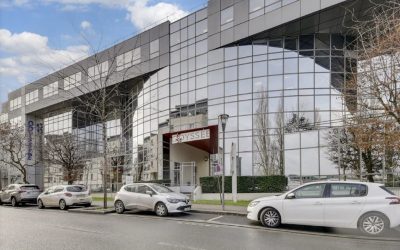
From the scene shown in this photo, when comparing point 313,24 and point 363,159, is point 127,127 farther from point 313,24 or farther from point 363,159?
point 363,159

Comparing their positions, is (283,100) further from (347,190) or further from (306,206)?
(347,190)

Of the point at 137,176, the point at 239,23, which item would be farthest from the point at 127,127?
the point at 239,23

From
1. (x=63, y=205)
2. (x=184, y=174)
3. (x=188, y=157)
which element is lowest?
(x=63, y=205)

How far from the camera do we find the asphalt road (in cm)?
1070

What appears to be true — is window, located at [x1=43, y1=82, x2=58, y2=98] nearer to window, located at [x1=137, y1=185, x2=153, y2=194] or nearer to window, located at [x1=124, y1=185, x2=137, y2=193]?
window, located at [x1=124, y1=185, x2=137, y2=193]

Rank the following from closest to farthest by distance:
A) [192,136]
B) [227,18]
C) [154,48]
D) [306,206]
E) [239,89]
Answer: [306,206] < [239,89] < [227,18] < [192,136] < [154,48]

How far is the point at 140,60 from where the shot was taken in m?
42.9

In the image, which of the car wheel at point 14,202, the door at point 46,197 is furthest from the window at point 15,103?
the door at point 46,197

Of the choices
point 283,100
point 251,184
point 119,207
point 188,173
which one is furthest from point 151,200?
point 188,173

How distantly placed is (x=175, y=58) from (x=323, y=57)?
509 inches

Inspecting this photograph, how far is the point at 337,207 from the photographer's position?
1314cm

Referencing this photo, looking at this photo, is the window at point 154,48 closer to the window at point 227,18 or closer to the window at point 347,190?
the window at point 227,18

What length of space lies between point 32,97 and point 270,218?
5469 cm

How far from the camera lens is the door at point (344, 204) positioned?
42.3 ft
